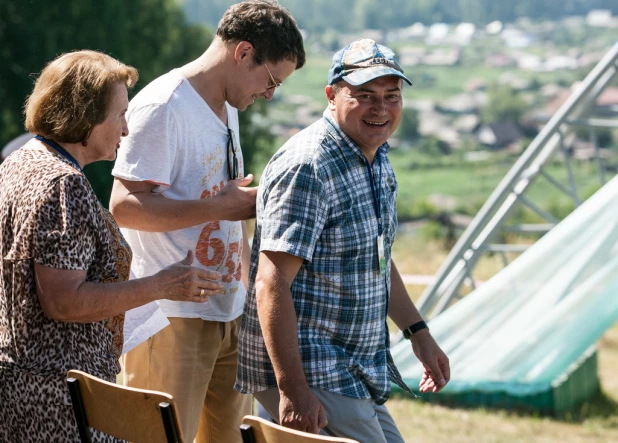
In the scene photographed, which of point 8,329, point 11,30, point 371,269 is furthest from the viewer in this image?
point 11,30

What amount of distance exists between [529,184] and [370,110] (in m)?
4.13

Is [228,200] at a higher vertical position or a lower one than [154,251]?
higher

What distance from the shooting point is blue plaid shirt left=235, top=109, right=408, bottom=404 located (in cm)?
202

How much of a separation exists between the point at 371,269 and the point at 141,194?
2.20 ft

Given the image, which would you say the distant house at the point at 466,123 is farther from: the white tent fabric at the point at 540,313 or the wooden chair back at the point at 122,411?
the wooden chair back at the point at 122,411

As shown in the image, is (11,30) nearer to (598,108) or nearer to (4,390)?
(598,108)

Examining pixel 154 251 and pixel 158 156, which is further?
pixel 154 251

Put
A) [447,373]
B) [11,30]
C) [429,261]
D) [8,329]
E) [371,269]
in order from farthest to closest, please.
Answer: [11,30]
[429,261]
[447,373]
[371,269]
[8,329]

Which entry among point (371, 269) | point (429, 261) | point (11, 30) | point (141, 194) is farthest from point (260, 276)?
point (11, 30)

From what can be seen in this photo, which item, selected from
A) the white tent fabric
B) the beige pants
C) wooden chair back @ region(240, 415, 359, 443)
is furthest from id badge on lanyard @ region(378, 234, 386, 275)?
the white tent fabric

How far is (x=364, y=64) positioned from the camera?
6.91 feet

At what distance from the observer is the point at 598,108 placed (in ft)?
19.6

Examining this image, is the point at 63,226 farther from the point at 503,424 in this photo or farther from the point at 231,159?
the point at 503,424

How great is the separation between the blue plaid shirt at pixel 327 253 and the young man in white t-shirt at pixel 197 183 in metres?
0.31
